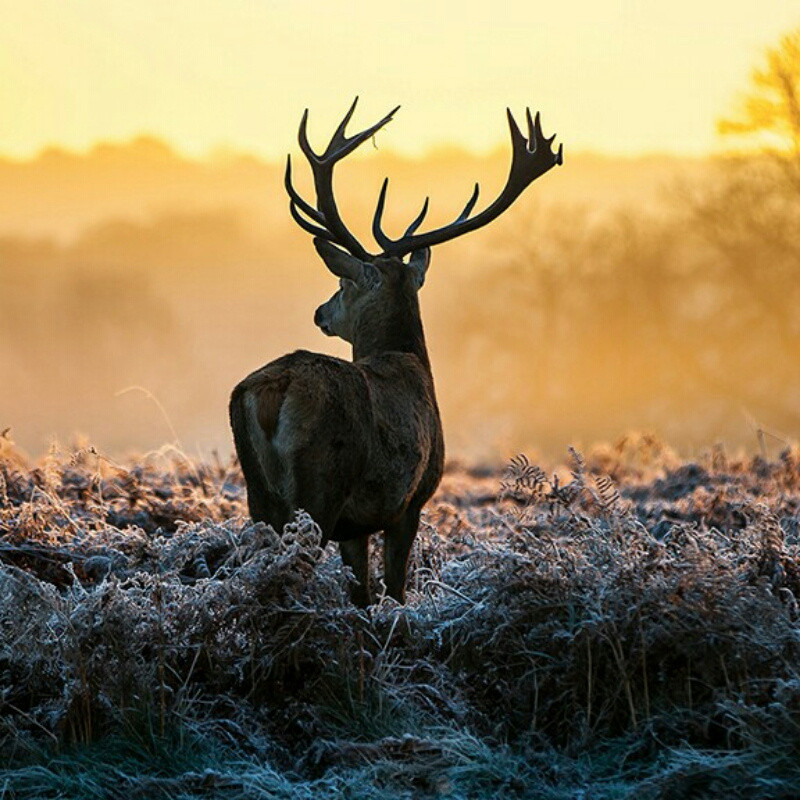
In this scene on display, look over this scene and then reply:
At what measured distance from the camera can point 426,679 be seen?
22.7 ft

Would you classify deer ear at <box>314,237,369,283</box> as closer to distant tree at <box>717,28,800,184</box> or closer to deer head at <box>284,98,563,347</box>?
deer head at <box>284,98,563,347</box>

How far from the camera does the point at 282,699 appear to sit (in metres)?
6.65

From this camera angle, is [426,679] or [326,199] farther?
[326,199]

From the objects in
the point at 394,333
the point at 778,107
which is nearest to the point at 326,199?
the point at 394,333

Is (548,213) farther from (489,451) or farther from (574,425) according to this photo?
(489,451)

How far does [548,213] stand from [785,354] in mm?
7949

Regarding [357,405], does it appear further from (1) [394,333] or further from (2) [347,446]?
(1) [394,333]

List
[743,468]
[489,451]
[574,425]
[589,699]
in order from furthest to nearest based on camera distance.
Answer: [574,425], [489,451], [743,468], [589,699]

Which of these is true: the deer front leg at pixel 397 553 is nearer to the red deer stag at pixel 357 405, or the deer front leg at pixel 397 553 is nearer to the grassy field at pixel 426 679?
the red deer stag at pixel 357 405

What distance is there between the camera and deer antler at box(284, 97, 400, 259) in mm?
10172

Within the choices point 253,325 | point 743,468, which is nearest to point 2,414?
point 253,325

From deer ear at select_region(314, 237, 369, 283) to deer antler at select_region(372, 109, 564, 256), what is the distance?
42cm

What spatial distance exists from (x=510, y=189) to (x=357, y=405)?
3.15m

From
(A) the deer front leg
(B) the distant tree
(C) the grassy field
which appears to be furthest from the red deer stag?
(B) the distant tree
